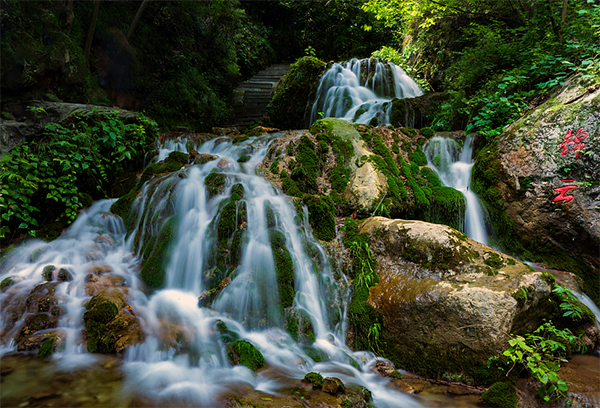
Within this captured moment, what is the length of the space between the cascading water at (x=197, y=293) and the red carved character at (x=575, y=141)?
15.2 ft

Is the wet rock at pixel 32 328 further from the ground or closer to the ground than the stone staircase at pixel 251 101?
closer to the ground

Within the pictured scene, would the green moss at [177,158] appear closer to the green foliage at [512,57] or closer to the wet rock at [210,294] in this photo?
the wet rock at [210,294]

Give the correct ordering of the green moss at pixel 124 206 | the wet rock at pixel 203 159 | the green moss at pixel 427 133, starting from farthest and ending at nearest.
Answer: the green moss at pixel 427 133
the wet rock at pixel 203 159
the green moss at pixel 124 206

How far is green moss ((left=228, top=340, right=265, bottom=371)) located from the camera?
340cm

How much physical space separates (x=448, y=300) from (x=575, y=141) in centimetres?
405

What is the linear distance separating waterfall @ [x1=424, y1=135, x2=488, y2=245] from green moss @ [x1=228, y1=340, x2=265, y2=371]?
16.1 ft

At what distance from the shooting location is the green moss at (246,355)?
134 inches

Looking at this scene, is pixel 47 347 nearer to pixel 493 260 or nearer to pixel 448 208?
pixel 493 260

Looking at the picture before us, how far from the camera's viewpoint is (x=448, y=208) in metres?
5.97

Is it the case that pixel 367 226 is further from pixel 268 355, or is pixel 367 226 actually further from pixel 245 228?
pixel 268 355

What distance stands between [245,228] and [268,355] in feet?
6.25

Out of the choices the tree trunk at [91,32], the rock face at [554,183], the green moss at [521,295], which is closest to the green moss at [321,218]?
the green moss at [521,295]

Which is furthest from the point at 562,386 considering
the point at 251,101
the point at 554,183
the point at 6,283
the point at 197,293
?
the point at 251,101

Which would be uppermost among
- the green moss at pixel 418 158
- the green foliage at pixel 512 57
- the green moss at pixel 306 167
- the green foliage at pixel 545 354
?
the green foliage at pixel 512 57
